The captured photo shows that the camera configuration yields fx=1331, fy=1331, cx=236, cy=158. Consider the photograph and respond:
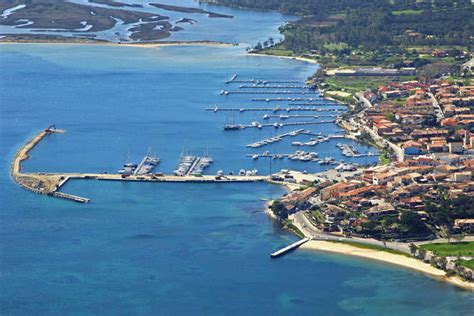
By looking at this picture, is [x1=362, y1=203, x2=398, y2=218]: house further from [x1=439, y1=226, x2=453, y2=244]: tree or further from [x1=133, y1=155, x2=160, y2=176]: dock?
[x1=133, y1=155, x2=160, y2=176]: dock

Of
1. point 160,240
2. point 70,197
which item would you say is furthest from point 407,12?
point 160,240

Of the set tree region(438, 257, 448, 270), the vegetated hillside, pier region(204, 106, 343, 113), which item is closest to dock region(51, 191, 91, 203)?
tree region(438, 257, 448, 270)

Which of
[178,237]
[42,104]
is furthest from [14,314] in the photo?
[42,104]

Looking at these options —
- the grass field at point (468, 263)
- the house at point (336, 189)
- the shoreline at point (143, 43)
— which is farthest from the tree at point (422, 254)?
the shoreline at point (143, 43)

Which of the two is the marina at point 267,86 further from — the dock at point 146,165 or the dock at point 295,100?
the dock at point 146,165

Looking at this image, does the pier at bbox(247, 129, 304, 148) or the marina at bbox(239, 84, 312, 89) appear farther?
the marina at bbox(239, 84, 312, 89)
